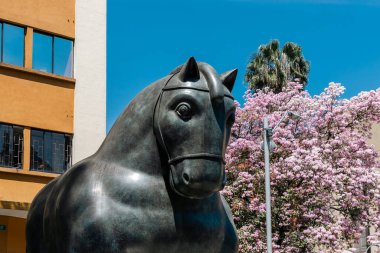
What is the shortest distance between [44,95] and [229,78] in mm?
19804

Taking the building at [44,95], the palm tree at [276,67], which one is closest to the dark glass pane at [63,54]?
the building at [44,95]

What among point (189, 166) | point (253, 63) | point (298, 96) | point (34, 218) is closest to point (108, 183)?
point (189, 166)

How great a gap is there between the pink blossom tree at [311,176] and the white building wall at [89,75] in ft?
15.9

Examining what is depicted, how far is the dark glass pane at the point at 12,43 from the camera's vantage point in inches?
910

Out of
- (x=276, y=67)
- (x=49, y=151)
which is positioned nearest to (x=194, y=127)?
(x=49, y=151)

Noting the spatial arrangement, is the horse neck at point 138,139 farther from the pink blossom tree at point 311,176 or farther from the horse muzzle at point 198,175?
the pink blossom tree at point 311,176

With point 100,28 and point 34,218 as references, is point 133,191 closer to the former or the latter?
point 34,218

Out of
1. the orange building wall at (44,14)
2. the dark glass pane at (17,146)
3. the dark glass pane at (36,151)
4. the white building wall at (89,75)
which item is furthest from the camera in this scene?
the white building wall at (89,75)

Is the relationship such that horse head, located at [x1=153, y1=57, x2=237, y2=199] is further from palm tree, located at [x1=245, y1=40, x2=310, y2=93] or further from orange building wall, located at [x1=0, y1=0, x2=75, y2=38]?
palm tree, located at [x1=245, y1=40, x2=310, y2=93]

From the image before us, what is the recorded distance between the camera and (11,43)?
2325 cm

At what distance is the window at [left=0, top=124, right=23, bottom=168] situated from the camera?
22.1 metres

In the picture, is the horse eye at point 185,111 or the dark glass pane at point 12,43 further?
the dark glass pane at point 12,43

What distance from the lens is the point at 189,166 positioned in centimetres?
433

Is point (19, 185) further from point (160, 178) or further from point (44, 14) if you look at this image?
point (160, 178)
